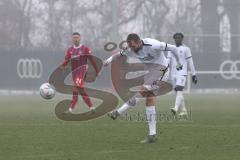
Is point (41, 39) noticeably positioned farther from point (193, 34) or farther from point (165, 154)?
point (165, 154)

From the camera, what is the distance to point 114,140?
504 inches

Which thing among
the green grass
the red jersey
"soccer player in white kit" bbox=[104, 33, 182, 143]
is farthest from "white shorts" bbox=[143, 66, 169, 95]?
the red jersey

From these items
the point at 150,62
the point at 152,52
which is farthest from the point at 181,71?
the point at 152,52

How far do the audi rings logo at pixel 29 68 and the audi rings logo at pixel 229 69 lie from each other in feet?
29.8

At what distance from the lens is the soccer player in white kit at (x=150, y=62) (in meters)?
12.5

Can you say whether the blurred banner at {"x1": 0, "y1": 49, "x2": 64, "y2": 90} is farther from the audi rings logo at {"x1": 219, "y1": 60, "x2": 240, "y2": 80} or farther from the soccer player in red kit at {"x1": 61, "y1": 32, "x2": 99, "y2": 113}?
the soccer player in red kit at {"x1": 61, "y1": 32, "x2": 99, "y2": 113}

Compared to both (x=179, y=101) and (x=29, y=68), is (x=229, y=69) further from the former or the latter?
(x=179, y=101)

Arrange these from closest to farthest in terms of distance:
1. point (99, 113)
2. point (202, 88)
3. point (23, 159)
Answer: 1. point (23, 159)
2. point (99, 113)
3. point (202, 88)

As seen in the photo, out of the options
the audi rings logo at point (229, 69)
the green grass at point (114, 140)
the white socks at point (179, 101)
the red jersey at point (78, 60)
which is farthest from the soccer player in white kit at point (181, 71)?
the audi rings logo at point (229, 69)

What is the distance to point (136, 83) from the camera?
2933cm

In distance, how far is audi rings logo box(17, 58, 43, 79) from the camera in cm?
3797

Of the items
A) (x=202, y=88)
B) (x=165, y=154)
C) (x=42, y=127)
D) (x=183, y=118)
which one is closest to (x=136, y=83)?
(x=202, y=88)

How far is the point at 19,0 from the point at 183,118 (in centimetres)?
2354

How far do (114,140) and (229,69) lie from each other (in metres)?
25.8
